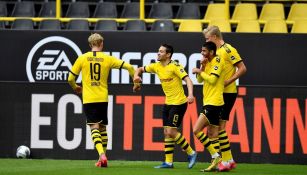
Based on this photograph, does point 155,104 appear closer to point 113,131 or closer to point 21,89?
point 113,131

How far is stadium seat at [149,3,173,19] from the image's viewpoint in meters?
19.2

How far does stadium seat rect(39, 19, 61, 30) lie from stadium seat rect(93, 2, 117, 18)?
1.39m

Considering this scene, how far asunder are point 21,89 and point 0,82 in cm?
36

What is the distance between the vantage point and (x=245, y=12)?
1911 centimetres

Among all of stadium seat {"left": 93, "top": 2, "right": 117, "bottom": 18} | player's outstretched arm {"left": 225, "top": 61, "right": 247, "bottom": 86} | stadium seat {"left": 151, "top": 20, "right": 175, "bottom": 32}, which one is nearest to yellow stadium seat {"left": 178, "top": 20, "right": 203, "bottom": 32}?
stadium seat {"left": 151, "top": 20, "right": 175, "bottom": 32}

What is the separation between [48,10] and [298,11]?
5.21m

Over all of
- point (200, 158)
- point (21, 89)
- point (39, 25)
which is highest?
point (39, 25)

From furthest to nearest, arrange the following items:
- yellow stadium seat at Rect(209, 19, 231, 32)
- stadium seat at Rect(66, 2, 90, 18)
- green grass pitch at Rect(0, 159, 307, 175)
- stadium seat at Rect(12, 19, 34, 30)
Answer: stadium seat at Rect(66, 2, 90, 18)
stadium seat at Rect(12, 19, 34, 30)
yellow stadium seat at Rect(209, 19, 231, 32)
green grass pitch at Rect(0, 159, 307, 175)

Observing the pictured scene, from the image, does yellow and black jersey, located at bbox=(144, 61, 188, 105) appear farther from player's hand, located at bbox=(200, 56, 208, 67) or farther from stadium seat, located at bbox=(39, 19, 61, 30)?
stadium seat, located at bbox=(39, 19, 61, 30)

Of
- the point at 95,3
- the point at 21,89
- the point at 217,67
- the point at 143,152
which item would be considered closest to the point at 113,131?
the point at 143,152

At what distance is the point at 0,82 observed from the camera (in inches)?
598

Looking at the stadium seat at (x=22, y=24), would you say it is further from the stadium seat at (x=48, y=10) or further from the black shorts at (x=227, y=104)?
the black shorts at (x=227, y=104)

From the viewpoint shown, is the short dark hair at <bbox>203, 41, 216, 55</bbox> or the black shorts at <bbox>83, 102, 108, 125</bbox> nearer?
the short dark hair at <bbox>203, 41, 216, 55</bbox>

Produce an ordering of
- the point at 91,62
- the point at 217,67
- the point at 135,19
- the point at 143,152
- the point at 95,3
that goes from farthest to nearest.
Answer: the point at 95,3 < the point at 135,19 < the point at 143,152 < the point at 91,62 < the point at 217,67
